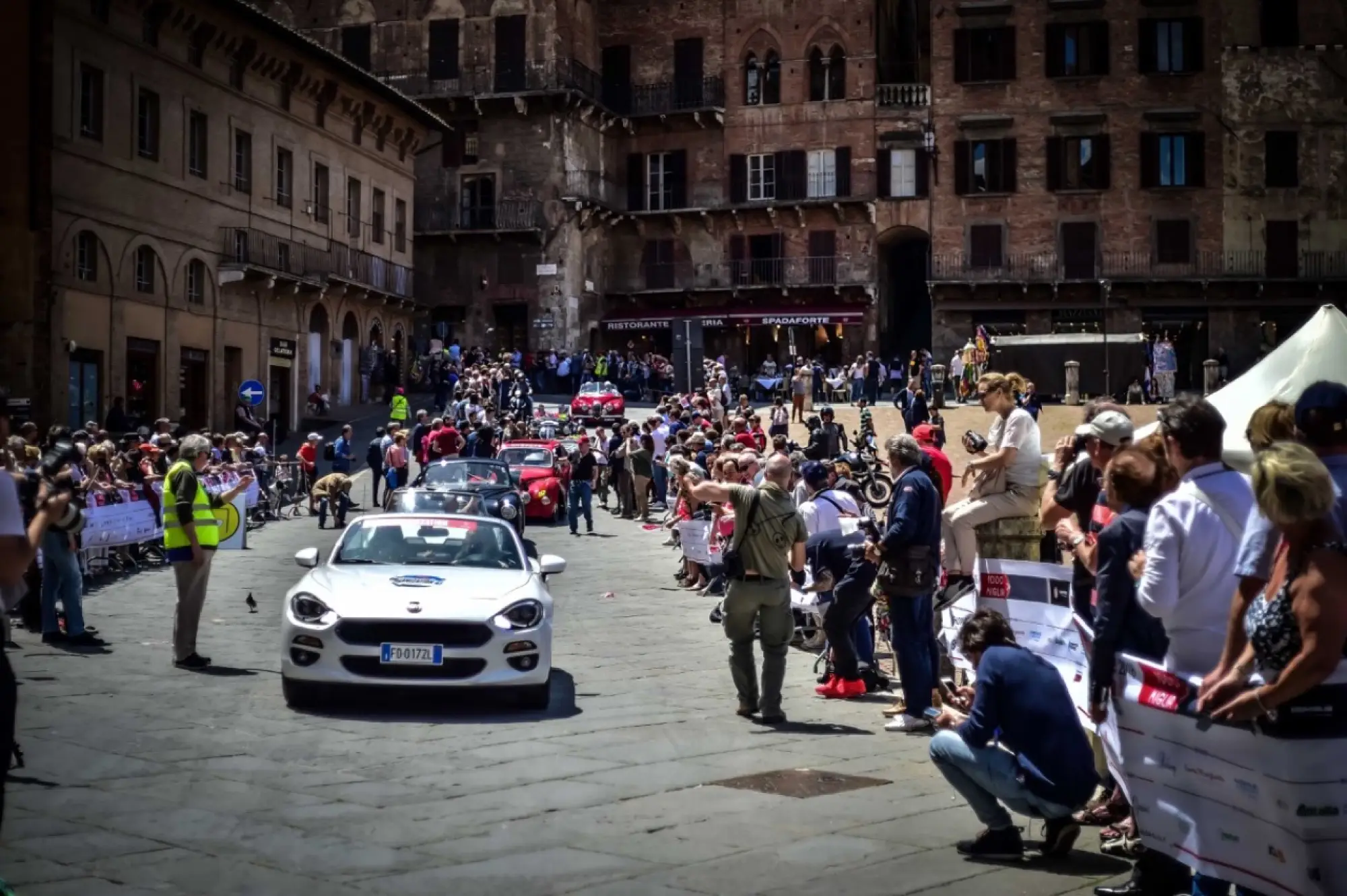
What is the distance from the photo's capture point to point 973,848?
7207 millimetres

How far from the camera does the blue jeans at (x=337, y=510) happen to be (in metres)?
27.6

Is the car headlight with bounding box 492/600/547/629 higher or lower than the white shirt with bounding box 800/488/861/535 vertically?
lower

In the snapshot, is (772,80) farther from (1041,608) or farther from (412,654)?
(1041,608)

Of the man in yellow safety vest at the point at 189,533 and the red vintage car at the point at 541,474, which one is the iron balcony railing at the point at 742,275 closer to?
the red vintage car at the point at 541,474

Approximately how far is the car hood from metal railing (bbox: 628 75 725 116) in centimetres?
4823

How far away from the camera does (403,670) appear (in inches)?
429

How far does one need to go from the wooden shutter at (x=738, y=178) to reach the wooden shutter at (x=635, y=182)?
366 cm

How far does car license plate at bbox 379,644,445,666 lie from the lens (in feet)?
35.6

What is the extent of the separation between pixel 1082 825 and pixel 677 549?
1694 centimetres

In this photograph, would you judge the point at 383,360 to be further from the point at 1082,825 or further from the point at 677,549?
the point at 1082,825

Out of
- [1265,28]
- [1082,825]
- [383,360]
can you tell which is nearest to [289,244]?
[383,360]

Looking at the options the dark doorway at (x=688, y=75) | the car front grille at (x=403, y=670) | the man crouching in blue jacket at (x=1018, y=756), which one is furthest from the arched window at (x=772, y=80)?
the man crouching in blue jacket at (x=1018, y=756)

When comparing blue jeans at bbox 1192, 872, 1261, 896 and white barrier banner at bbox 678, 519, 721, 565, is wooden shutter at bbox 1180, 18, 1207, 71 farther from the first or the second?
blue jeans at bbox 1192, 872, 1261, 896

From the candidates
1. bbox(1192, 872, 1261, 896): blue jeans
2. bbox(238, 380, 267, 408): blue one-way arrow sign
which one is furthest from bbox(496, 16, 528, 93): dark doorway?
bbox(1192, 872, 1261, 896): blue jeans
